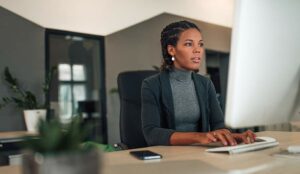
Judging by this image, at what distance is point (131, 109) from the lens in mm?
1998

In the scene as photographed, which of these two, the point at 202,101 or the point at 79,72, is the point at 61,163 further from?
the point at 79,72

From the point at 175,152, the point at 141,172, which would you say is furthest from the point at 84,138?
the point at 175,152

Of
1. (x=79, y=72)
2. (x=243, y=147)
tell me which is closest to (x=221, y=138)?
(x=243, y=147)

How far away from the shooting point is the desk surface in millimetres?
874

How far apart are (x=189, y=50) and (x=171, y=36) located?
0.53 feet

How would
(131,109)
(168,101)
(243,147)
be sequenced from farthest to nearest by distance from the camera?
(131,109) < (168,101) < (243,147)

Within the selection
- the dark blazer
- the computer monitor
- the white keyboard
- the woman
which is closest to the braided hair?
the woman

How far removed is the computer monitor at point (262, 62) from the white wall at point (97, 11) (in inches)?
115

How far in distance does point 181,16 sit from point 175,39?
345 centimetres

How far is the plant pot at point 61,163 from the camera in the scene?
1.29ft

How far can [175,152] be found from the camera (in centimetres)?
117

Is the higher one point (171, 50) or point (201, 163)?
point (171, 50)

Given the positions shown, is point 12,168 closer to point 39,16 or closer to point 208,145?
point 208,145

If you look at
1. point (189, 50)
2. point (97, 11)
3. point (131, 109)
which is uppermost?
point (97, 11)
